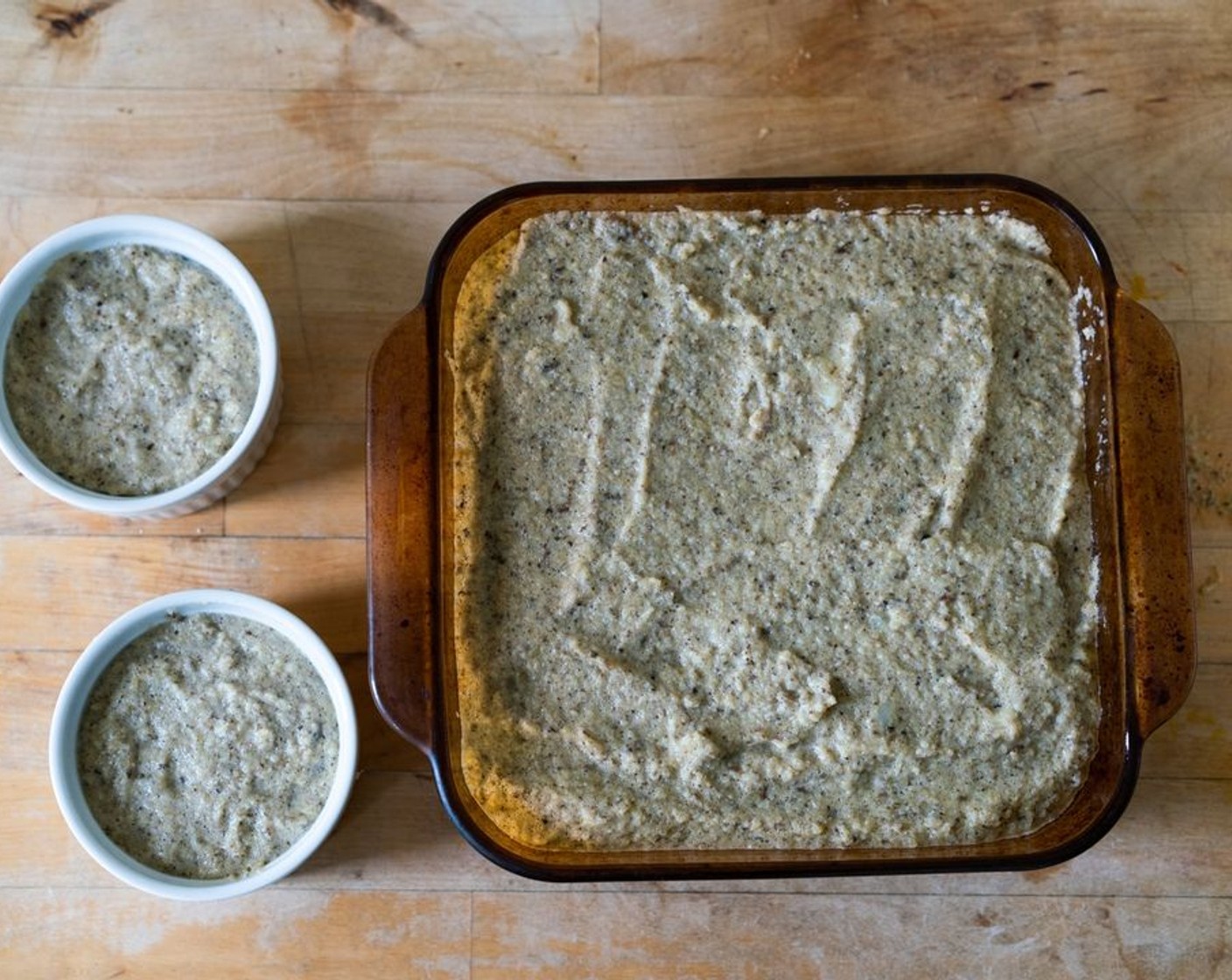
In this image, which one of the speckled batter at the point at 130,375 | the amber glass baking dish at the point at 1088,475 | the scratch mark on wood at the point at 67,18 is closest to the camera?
the amber glass baking dish at the point at 1088,475

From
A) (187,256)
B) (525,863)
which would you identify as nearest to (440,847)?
(525,863)

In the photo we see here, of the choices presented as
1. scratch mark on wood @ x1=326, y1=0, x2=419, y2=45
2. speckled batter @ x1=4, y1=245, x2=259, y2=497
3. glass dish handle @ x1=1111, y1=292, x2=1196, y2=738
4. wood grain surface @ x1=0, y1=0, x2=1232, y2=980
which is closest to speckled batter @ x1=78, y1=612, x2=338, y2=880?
wood grain surface @ x1=0, y1=0, x2=1232, y2=980

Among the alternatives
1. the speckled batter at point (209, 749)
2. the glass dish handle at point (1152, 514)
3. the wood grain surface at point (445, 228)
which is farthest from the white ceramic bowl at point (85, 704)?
the glass dish handle at point (1152, 514)

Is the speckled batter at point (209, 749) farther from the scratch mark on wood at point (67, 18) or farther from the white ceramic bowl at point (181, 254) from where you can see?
the scratch mark on wood at point (67, 18)

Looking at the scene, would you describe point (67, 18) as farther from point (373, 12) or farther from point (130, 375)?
point (130, 375)

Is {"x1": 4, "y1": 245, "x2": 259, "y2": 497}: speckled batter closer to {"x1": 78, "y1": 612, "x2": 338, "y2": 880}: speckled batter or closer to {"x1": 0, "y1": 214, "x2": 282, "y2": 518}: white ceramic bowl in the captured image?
{"x1": 0, "y1": 214, "x2": 282, "y2": 518}: white ceramic bowl

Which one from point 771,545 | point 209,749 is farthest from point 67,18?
point 771,545

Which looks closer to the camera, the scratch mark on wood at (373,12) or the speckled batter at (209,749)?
the speckled batter at (209,749)
